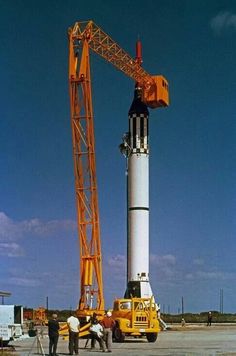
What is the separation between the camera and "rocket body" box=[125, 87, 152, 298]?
2427 inches

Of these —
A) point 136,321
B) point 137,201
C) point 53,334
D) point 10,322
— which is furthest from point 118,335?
point 137,201

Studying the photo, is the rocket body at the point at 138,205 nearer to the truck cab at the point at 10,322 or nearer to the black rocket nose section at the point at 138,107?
the black rocket nose section at the point at 138,107

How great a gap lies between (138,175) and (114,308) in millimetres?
20770

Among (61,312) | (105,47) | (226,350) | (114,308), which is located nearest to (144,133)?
(105,47)

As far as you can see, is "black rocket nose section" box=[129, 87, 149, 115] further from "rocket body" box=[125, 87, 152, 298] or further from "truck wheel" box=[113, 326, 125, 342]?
"truck wheel" box=[113, 326, 125, 342]

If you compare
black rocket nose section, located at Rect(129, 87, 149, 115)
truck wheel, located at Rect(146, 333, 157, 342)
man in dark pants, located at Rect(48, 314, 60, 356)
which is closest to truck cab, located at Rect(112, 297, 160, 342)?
truck wheel, located at Rect(146, 333, 157, 342)

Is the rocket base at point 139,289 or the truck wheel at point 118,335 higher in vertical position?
the rocket base at point 139,289

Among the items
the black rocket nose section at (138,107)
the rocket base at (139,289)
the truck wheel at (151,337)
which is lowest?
the truck wheel at (151,337)

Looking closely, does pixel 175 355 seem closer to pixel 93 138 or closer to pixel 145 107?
pixel 93 138

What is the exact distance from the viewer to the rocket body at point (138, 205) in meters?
61.7

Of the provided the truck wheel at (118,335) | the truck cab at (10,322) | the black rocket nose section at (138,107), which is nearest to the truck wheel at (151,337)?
the truck wheel at (118,335)

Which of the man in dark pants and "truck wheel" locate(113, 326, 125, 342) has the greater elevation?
the man in dark pants

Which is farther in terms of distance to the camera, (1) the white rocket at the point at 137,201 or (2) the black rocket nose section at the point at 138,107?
(2) the black rocket nose section at the point at 138,107

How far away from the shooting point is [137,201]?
62.2m
